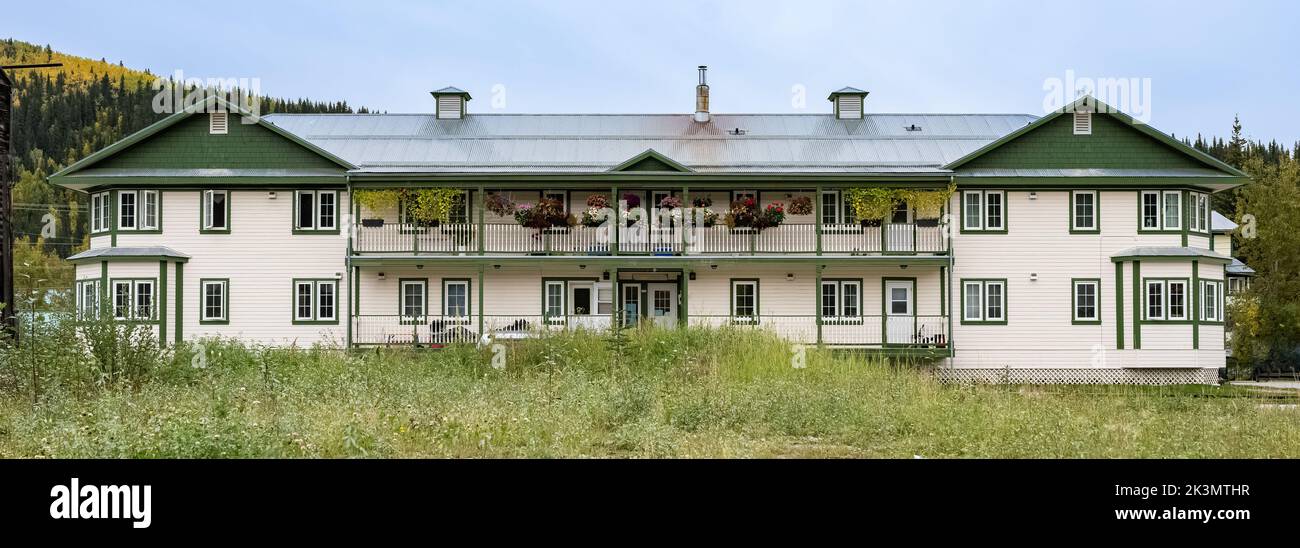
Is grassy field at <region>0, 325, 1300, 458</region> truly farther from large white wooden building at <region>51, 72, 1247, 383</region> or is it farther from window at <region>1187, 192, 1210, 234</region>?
window at <region>1187, 192, 1210, 234</region>

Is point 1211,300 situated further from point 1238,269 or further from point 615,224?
point 615,224

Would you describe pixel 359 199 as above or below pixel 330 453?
above

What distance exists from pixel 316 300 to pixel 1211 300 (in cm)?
2520

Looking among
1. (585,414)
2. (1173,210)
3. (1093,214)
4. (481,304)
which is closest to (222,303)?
(481,304)

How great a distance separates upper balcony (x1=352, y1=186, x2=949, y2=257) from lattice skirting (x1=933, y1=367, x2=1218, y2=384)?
139 inches

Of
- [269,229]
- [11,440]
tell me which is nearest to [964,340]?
Result: [269,229]

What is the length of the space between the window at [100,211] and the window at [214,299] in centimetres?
334

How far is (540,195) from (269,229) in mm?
7636

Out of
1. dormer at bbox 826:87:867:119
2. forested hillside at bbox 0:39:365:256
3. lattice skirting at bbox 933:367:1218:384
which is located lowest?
lattice skirting at bbox 933:367:1218:384

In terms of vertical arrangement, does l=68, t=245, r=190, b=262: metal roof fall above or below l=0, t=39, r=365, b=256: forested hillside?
below

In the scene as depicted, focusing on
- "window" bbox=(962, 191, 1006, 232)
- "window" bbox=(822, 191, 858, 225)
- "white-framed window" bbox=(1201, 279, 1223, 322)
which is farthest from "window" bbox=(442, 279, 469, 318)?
"white-framed window" bbox=(1201, 279, 1223, 322)

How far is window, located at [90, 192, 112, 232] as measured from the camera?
1210 inches

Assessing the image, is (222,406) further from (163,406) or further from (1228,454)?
(1228,454)

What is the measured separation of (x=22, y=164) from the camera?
10344 cm
